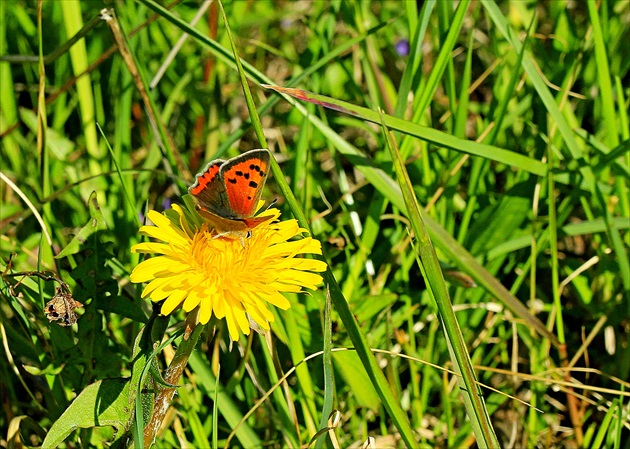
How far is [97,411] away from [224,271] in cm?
35

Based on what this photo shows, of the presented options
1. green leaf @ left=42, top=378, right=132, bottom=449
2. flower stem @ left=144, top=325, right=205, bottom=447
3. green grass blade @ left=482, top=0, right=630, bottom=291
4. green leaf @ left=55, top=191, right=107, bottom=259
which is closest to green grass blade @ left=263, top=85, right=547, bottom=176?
green grass blade @ left=482, top=0, right=630, bottom=291

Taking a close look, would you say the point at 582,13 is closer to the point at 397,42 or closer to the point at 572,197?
the point at 397,42

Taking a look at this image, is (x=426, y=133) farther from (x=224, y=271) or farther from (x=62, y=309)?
(x=62, y=309)

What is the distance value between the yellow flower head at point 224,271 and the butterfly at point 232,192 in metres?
0.03

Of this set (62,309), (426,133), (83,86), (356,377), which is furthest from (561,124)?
(83,86)

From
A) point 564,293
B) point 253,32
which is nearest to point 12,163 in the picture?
point 253,32

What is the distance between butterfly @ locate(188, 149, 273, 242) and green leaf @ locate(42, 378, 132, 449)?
351mm

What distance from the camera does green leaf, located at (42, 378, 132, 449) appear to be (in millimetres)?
1266

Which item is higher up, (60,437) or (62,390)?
(60,437)

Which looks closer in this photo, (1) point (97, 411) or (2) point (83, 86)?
(1) point (97, 411)

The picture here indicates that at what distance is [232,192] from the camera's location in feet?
4.39

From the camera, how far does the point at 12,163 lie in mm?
2383

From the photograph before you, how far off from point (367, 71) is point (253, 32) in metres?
0.89

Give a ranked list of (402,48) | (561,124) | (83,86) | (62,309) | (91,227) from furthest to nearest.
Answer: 1. (402,48)
2. (83,86)
3. (561,124)
4. (91,227)
5. (62,309)
